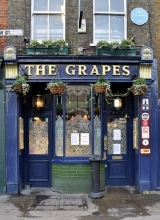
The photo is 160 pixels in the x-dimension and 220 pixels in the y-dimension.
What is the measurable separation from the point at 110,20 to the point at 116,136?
3.58 meters

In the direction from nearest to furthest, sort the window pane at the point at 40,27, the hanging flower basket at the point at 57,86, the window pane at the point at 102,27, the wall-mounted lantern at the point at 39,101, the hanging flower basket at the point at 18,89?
1. the hanging flower basket at the point at 57,86
2. the hanging flower basket at the point at 18,89
3. the window pane at the point at 40,27
4. the window pane at the point at 102,27
5. the wall-mounted lantern at the point at 39,101

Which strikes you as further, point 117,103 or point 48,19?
point 117,103

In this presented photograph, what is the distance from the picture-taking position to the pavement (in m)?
7.58

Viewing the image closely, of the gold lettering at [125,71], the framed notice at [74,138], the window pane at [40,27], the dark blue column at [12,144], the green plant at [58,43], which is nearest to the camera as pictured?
the dark blue column at [12,144]

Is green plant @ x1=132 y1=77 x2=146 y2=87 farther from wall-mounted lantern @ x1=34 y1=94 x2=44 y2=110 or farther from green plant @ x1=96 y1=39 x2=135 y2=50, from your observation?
wall-mounted lantern @ x1=34 y1=94 x2=44 y2=110

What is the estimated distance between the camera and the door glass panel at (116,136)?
34.3 ft

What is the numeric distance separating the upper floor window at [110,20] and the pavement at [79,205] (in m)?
4.66

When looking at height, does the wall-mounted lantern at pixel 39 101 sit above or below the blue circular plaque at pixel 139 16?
below

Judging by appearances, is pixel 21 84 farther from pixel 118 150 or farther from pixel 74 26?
pixel 118 150

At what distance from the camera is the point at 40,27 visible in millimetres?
10078

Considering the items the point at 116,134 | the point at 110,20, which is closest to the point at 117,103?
the point at 116,134

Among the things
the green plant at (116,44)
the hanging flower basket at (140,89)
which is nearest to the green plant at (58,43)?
the green plant at (116,44)

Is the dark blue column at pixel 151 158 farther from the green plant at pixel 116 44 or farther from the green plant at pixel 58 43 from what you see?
the green plant at pixel 58 43

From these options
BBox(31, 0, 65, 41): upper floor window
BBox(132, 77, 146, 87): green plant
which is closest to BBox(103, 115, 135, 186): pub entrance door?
BBox(132, 77, 146, 87): green plant
